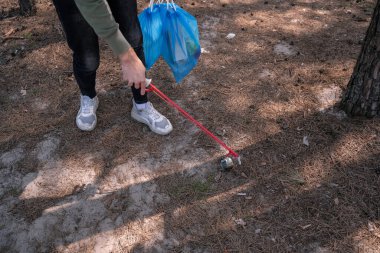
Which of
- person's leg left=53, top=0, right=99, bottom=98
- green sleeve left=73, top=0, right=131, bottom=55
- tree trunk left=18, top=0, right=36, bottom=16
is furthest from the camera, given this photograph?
tree trunk left=18, top=0, right=36, bottom=16

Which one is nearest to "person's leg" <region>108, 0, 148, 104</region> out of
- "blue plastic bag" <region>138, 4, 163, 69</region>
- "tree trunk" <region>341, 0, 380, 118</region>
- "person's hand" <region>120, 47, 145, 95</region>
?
"blue plastic bag" <region>138, 4, 163, 69</region>

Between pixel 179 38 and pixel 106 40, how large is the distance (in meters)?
0.94

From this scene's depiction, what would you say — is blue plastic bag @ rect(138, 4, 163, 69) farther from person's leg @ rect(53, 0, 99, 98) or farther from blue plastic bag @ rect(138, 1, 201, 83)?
person's leg @ rect(53, 0, 99, 98)

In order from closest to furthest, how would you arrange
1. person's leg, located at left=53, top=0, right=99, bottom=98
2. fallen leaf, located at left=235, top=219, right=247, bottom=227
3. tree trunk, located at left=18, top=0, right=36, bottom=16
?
1. person's leg, located at left=53, top=0, right=99, bottom=98
2. fallen leaf, located at left=235, top=219, right=247, bottom=227
3. tree trunk, located at left=18, top=0, right=36, bottom=16

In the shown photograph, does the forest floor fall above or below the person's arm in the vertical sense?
below

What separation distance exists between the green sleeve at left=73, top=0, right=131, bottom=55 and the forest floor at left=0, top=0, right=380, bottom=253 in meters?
1.18

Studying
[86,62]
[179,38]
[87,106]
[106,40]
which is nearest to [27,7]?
[87,106]

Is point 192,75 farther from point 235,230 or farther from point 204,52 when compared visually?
point 235,230

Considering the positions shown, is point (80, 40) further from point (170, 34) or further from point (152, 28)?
point (170, 34)

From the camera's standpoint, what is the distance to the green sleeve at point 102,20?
5.47 feet

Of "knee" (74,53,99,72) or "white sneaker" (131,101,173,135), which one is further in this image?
"white sneaker" (131,101,173,135)

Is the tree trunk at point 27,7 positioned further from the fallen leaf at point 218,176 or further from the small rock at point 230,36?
the fallen leaf at point 218,176

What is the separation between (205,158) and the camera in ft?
9.05

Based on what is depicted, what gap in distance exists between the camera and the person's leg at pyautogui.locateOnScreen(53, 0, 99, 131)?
7.26ft
